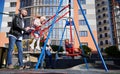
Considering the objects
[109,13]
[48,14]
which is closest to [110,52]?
[48,14]

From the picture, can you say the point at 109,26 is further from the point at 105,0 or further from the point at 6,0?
the point at 6,0

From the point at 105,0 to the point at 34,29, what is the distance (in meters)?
A: 72.0

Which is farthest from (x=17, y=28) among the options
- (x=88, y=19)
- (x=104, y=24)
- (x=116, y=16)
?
(x=104, y=24)

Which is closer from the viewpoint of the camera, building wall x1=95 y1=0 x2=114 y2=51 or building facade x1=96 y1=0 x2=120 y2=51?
building facade x1=96 y1=0 x2=120 y2=51

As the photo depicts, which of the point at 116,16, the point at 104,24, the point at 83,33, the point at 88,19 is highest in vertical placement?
the point at 116,16

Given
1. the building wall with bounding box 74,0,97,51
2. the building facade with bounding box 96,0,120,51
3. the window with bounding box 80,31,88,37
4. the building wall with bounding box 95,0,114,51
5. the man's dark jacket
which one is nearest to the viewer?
the man's dark jacket

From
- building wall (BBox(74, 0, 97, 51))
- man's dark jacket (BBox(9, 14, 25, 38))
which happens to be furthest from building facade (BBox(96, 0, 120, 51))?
man's dark jacket (BBox(9, 14, 25, 38))

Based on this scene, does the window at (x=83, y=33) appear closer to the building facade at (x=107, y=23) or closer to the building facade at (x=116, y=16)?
the building facade at (x=116, y=16)

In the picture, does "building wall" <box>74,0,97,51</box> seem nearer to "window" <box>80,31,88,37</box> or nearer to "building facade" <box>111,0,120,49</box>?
"window" <box>80,31,88,37</box>

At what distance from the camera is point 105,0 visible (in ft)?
259

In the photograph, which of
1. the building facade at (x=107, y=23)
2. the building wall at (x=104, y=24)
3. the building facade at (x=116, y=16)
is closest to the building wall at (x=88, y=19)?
the building facade at (x=116, y=16)

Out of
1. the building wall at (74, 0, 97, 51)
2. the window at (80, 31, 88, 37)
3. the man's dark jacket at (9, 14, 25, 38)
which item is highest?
the building wall at (74, 0, 97, 51)

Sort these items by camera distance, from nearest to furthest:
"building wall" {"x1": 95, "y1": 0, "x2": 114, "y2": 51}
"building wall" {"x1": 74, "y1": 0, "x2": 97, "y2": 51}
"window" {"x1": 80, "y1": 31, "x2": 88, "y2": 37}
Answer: "building wall" {"x1": 74, "y1": 0, "x2": 97, "y2": 51}, "window" {"x1": 80, "y1": 31, "x2": 88, "y2": 37}, "building wall" {"x1": 95, "y1": 0, "x2": 114, "y2": 51}

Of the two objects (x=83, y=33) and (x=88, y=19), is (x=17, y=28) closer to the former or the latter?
(x=83, y=33)
